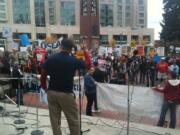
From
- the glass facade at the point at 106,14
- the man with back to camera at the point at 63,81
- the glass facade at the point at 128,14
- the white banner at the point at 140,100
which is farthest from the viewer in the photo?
the glass facade at the point at 128,14

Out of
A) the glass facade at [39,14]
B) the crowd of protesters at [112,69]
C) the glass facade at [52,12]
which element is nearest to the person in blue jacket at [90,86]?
the crowd of protesters at [112,69]

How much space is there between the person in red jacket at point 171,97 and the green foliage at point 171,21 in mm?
44667

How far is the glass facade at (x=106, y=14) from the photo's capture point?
77625mm

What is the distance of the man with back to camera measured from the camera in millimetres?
5316

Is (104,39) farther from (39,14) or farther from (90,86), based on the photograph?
(90,86)

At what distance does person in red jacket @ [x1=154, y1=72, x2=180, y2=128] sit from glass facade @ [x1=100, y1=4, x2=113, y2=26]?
228 feet

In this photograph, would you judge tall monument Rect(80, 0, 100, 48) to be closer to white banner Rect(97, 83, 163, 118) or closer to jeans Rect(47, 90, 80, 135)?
white banner Rect(97, 83, 163, 118)

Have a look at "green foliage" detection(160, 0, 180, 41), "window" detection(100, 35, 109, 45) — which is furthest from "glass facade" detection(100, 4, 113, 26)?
"green foliage" detection(160, 0, 180, 41)

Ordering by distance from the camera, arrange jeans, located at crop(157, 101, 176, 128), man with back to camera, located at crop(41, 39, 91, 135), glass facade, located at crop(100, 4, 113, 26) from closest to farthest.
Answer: man with back to camera, located at crop(41, 39, 91, 135) → jeans, located at crop(157, 101, 176, 128) → glass facade, located at crop(100, 4, 113, 26)

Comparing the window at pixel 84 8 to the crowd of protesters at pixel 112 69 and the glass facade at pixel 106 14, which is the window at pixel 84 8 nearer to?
the glass facade at pixel 106 14

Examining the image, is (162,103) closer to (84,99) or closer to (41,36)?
(84,99)

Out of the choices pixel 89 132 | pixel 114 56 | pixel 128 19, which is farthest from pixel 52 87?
pixel 128 19

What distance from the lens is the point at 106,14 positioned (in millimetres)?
78375

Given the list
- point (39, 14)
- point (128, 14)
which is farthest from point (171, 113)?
point (128, 14)
